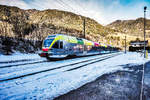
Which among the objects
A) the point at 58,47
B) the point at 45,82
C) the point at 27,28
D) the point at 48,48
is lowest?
the point at 45,82

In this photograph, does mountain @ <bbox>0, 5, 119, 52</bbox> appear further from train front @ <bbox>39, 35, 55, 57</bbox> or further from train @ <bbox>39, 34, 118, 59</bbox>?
train @ <bbox>39, 34, 118, 59</bbox>

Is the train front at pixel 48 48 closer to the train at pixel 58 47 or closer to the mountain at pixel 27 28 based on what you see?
the train at pixel 58 47

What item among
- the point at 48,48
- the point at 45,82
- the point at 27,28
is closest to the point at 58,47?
the point at 48,48

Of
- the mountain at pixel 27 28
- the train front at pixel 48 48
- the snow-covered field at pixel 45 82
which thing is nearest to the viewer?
the snow-covered field at pixel 45 82

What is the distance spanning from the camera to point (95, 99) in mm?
2121

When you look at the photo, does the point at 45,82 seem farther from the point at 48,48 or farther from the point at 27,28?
the point at 27,28

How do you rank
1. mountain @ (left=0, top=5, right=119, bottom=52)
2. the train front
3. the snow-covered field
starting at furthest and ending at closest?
mountain @ (left=0, top=5, right=119, bottom=52) < the train front < the snow-covered field

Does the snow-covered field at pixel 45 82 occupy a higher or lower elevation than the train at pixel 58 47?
lower

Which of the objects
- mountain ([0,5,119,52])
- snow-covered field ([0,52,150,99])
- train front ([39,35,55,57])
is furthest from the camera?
mountain ([0,5,119,52])

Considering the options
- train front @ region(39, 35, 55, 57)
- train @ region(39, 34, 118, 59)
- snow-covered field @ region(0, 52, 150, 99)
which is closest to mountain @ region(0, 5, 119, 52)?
train front @ region(39, 35, 55, 57)

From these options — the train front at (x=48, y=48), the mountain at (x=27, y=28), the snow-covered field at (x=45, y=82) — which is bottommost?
the snow-covered field at (x=45, y=82)

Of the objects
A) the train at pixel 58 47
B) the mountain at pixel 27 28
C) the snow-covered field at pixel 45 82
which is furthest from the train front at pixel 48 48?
the mountain at pixel 27 28

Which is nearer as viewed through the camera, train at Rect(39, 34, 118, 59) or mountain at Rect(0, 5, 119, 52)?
train at Rect(39, 34, 118, 59)

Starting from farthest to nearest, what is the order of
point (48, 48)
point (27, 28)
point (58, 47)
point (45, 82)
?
point (27, 28), point (58, 47), point (48, 48), point (45, 82)
